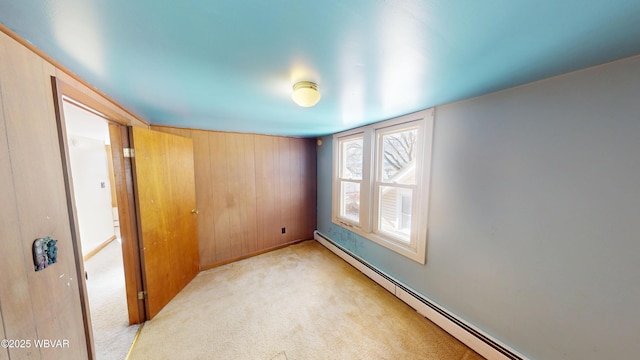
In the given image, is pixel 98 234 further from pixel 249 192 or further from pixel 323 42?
pixel 323 42

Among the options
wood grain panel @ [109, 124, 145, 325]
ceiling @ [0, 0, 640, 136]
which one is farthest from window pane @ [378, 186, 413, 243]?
wood grain panel @ [109, 124, 145, 325]

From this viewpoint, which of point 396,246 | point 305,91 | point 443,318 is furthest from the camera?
point 396,246

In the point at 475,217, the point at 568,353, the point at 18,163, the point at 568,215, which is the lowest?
the point at 568,353

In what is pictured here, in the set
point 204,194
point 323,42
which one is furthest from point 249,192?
point 323,42

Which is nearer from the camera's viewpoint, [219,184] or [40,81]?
[40,81]

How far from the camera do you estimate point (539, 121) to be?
1.26m

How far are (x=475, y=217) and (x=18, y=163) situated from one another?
8.62ft

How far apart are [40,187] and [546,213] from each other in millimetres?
2753

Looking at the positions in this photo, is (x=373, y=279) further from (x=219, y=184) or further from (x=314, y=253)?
(x=219, y=184)

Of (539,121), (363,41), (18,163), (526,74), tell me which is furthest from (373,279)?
(18,163)

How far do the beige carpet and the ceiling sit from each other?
6.67 ft

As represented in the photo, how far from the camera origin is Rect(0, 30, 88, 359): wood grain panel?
75 cm

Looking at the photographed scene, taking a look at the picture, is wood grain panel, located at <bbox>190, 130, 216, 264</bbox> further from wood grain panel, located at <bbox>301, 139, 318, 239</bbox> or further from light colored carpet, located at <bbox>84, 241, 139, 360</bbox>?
wood grain panel, located at <bbox>301, 139, 318, 239</bbox>

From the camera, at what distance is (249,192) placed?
313cm
